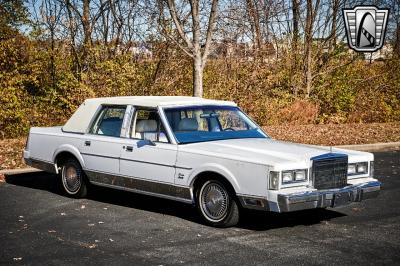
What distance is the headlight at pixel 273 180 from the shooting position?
6.56 meters

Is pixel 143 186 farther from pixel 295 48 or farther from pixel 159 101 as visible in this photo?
pixel 295 48

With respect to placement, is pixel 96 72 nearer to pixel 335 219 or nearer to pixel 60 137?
pixel 60 137

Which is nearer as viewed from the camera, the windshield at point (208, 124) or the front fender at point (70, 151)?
the windshield at point (208, 124)

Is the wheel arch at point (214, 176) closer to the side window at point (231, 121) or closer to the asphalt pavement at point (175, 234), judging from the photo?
the asphalt pavement at point (175, 234)

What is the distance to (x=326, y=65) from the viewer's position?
24906mm

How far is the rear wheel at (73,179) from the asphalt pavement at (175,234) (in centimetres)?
15

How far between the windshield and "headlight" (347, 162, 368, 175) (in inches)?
55.8

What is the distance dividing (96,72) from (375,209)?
13.5 metres

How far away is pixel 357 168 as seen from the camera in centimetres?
748

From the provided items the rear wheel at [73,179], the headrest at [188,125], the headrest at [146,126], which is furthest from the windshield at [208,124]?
the rear wheel at [73,179]

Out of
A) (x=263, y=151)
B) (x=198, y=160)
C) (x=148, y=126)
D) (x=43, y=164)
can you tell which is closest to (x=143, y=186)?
(x=148, y=126)

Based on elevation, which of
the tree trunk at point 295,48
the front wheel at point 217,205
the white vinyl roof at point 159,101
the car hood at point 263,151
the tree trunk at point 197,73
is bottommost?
the front wheel at point 217,205

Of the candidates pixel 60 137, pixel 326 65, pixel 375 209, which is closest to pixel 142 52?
pixel 326 65

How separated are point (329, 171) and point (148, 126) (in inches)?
102
